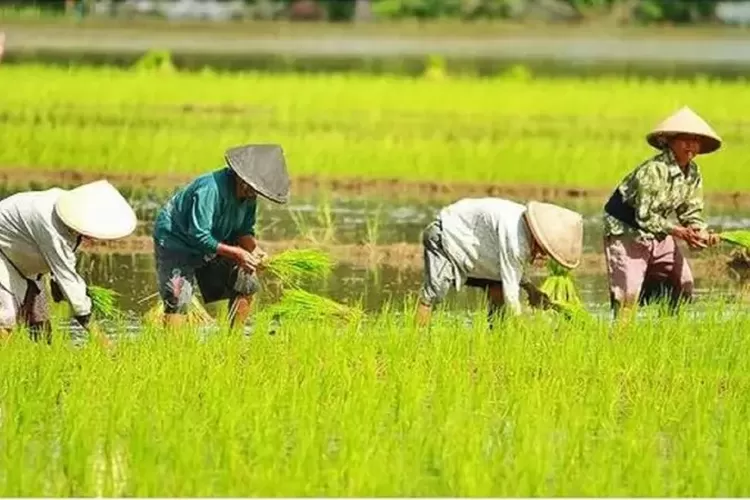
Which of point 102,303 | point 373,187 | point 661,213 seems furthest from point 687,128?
point 373,187

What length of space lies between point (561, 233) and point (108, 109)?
11.0 m

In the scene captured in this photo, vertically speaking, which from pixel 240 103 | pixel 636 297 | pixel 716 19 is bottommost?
pixel 716 19

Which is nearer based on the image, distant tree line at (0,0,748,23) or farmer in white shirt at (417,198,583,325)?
farmer in white shirt at (417,198,583,325)

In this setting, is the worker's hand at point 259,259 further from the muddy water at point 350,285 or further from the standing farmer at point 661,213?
the standing farmer at point 661,213

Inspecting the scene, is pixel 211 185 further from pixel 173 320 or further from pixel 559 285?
pixel 559 285

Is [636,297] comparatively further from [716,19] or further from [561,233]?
[716,19]

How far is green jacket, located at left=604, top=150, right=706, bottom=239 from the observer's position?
774cm

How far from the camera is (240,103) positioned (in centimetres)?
1895

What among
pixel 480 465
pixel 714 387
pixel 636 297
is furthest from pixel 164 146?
pixel 480 465

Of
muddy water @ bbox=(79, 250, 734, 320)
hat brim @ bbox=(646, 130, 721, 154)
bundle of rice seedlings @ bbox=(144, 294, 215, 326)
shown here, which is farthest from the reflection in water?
hat brim @ bbox=(646, 130, 721, 154)

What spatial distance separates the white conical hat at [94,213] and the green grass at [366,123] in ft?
21.4

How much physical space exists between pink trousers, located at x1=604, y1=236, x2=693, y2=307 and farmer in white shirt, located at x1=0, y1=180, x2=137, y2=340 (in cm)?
210

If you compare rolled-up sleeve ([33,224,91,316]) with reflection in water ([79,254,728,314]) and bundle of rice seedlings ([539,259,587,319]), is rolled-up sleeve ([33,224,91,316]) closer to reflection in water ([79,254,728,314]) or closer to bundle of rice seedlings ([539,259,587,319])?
reflection in water ([79,254,728,314])

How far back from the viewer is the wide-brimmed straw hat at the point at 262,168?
22.9 ft
